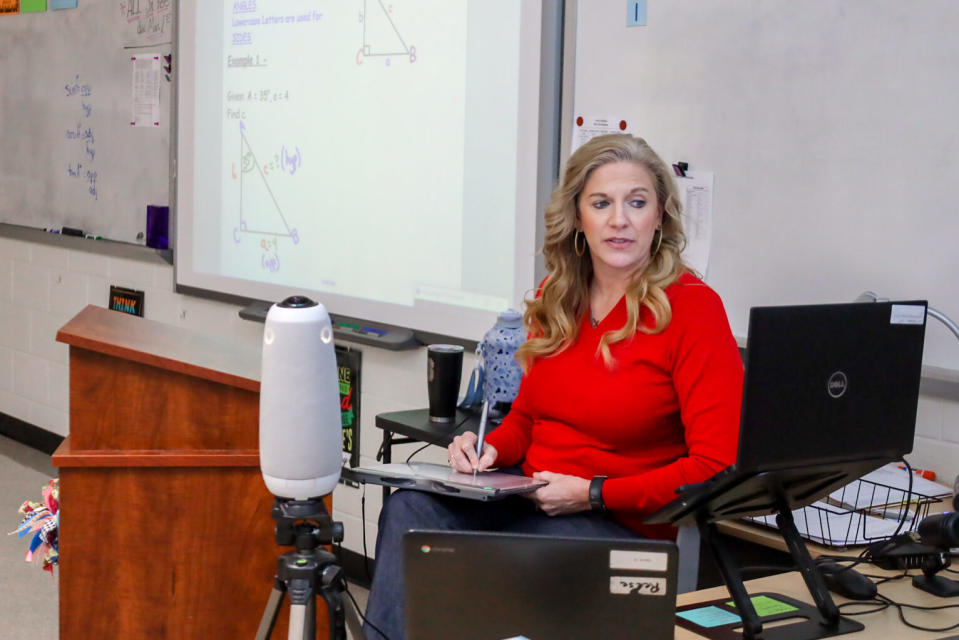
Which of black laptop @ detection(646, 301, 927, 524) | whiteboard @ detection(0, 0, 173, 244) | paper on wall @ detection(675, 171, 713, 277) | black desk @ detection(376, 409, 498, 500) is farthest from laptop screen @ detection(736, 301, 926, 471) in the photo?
whiteboard @ detection(0, 0, 173, 244)

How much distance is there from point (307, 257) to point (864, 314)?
2444 millimetres

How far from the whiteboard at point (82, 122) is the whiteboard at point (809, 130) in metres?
2.30

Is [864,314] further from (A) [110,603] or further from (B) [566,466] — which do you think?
(A) [110,603]

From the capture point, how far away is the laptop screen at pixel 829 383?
1445 millimetres

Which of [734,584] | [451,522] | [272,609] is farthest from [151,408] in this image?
[734,584]

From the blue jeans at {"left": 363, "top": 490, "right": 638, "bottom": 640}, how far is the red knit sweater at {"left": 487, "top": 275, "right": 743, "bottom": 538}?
0.07 m

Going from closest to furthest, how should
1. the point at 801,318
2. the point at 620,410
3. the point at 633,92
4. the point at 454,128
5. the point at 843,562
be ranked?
1. the point at 801,318
2. the point at 843,562
3. the point at 620,410
4. the point at 633,92
5. the point at 454,128

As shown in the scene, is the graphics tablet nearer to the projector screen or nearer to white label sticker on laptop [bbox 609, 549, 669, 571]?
white label sticker on laptop [bbox 609, 549, 669, 571]

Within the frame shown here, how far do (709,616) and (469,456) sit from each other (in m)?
0.73

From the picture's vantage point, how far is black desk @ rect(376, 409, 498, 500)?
253cm

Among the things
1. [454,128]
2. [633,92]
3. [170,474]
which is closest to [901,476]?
[633,92]

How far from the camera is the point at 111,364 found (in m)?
1.79

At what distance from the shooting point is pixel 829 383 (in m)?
1.49

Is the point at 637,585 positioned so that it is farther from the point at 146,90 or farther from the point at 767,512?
the point at 146,90
